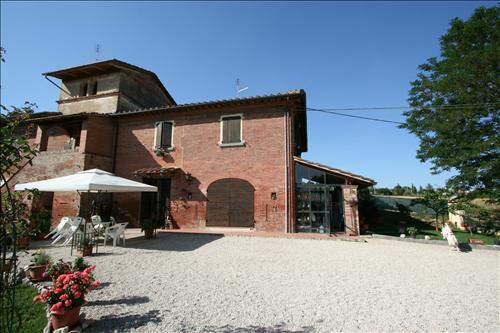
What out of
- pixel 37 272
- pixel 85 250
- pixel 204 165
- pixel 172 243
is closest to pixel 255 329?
pixel 37 272

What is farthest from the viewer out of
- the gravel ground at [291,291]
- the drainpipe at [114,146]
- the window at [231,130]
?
the drainpipe at [114,146]

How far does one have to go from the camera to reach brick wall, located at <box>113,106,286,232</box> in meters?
12.0

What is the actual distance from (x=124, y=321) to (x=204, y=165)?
992 centimetres

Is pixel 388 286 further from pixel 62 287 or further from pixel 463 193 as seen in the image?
pixel 463 193

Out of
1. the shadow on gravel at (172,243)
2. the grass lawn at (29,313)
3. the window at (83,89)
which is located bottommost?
the grass lawn at (29,313)

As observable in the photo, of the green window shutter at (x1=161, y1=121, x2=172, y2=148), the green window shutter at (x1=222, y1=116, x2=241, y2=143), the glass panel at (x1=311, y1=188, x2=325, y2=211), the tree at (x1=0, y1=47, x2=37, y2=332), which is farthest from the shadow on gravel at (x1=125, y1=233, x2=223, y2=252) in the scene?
the tree at (x1=0, y1=47, x2=37, y2=332)

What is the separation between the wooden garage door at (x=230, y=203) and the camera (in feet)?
40.5

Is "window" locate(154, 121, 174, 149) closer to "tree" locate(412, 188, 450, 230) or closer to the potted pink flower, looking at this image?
the potted pink flower

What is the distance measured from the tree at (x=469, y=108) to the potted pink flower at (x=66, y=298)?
1619 cm

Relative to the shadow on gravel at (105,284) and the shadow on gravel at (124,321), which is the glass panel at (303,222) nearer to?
the shadow on gravel at (105,284)

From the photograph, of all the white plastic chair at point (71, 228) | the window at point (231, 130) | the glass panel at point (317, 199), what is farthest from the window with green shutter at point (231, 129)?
the white plastic chair at point (71, 228)

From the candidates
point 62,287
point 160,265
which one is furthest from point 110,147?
point 62,287

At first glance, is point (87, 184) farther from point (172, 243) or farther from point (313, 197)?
point (313, 197)

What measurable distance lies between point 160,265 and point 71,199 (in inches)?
362
